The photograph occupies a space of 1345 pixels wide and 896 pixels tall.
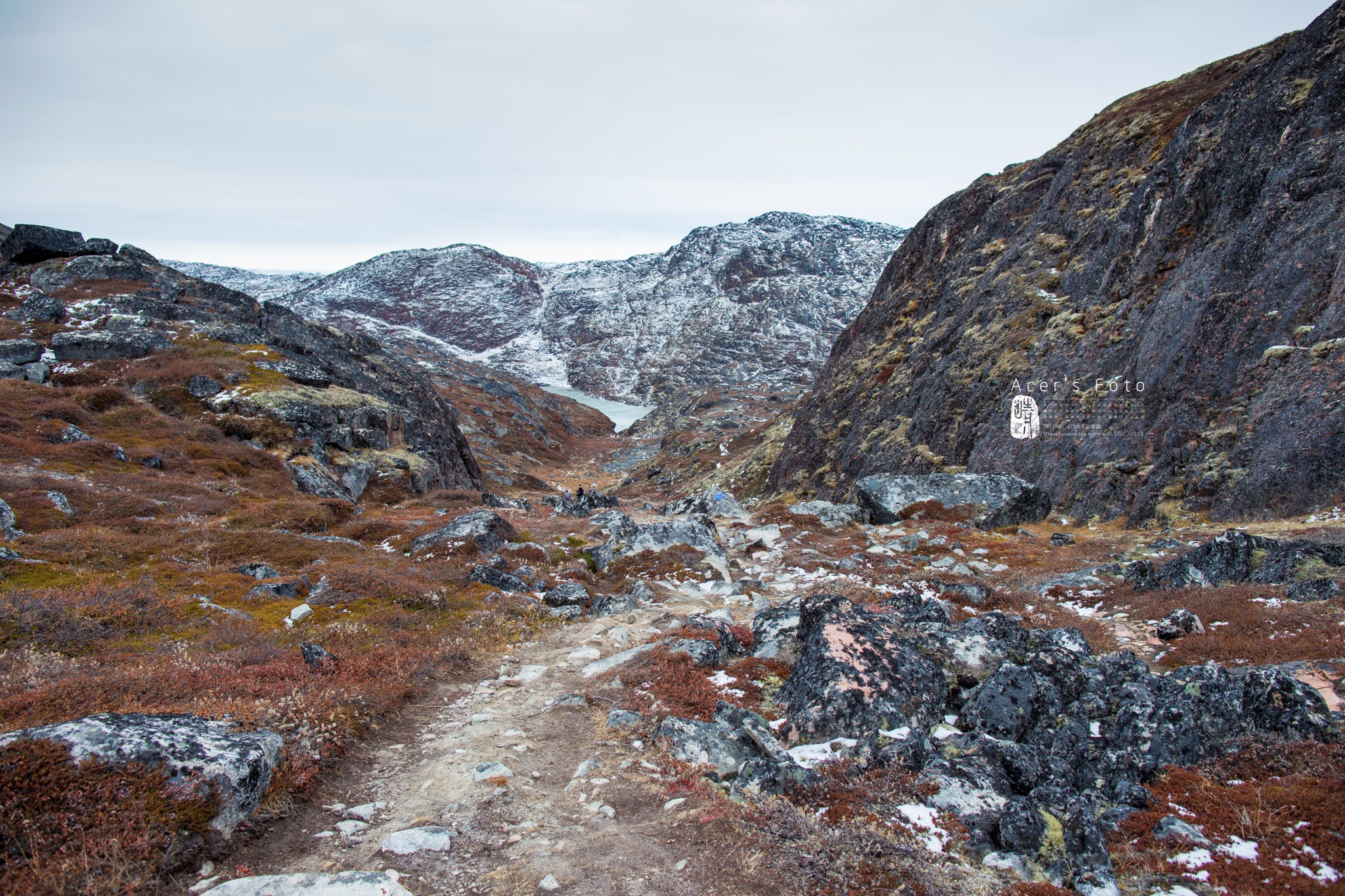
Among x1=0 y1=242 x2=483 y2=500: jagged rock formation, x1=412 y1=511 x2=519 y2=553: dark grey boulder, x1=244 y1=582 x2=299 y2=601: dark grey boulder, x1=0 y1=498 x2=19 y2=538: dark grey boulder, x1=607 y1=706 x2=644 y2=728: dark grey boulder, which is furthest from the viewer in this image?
x1=0 y1=242 x2=483 y2=500: jagged rock formation

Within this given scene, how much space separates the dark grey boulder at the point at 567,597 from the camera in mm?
17500

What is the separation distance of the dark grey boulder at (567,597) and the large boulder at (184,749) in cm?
1075

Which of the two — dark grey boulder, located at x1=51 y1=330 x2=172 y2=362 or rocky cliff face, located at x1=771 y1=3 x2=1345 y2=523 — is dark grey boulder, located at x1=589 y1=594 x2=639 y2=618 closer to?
rocky cliff face, located at x1=771 y1=3 x2=1345 y2=523

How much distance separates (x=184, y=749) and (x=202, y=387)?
42.3 metres

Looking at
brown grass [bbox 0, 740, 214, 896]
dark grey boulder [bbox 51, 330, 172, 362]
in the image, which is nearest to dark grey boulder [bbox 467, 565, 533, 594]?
brown grass [bbox 0, 740, 214, 896]

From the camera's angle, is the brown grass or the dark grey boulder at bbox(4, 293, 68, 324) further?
the dark grey boulder at bbox(4, 293, 68, 324)

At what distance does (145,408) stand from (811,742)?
43804mm

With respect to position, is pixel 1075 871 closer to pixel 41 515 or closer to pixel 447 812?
pixel 447 812

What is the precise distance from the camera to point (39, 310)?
141 feet

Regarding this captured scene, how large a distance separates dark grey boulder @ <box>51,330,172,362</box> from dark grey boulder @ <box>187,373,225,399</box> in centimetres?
656

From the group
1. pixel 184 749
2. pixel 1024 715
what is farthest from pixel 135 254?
pixel 1024 715

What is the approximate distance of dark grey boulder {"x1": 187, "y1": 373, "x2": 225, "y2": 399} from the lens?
125ft

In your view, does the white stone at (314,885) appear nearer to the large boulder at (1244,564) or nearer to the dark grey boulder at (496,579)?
the dark grey boulder at (496,579)

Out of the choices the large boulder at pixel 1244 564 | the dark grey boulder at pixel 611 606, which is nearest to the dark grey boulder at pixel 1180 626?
the large boulder at pixel 1244 564
